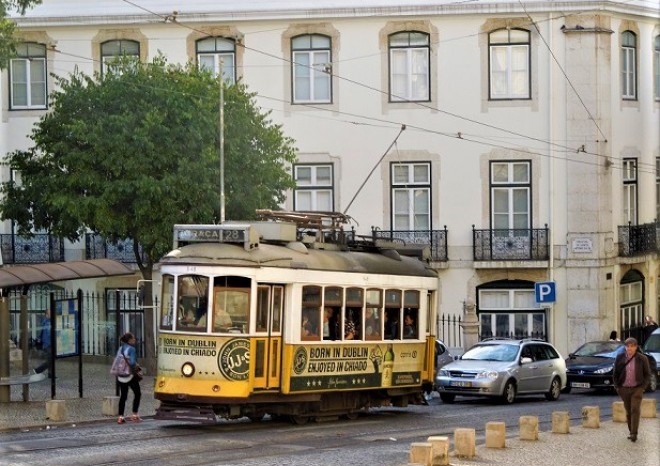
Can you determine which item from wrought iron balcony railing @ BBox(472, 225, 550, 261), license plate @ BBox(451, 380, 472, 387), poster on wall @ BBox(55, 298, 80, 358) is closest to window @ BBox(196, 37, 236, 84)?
wrought iron balcony railing @ BBox(472, 225, 550, 261)

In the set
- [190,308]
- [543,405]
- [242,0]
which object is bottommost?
[543,405]

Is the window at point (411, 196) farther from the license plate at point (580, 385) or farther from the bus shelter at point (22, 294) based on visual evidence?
the bus shelter at point (22, 294)

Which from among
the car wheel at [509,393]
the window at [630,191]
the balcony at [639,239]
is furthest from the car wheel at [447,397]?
the window at [630,191]

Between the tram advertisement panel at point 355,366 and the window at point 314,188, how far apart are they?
1782 cm

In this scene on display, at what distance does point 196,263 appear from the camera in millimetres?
23078

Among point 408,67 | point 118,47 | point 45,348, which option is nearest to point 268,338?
point 45,348

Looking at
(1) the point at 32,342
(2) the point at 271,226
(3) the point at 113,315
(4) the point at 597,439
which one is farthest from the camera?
(3) the point at 113,315

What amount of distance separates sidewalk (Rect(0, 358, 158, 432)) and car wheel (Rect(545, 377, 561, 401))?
29.0ft

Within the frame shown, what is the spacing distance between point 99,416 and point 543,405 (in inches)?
409

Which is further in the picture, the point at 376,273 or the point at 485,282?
the point at 485,282

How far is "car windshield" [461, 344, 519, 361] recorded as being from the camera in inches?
1313

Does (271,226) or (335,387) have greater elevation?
(271,226)

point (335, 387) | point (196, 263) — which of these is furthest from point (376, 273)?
point (196, 263)

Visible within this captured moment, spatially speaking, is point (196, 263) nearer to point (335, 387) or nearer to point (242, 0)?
point (335, 387)
